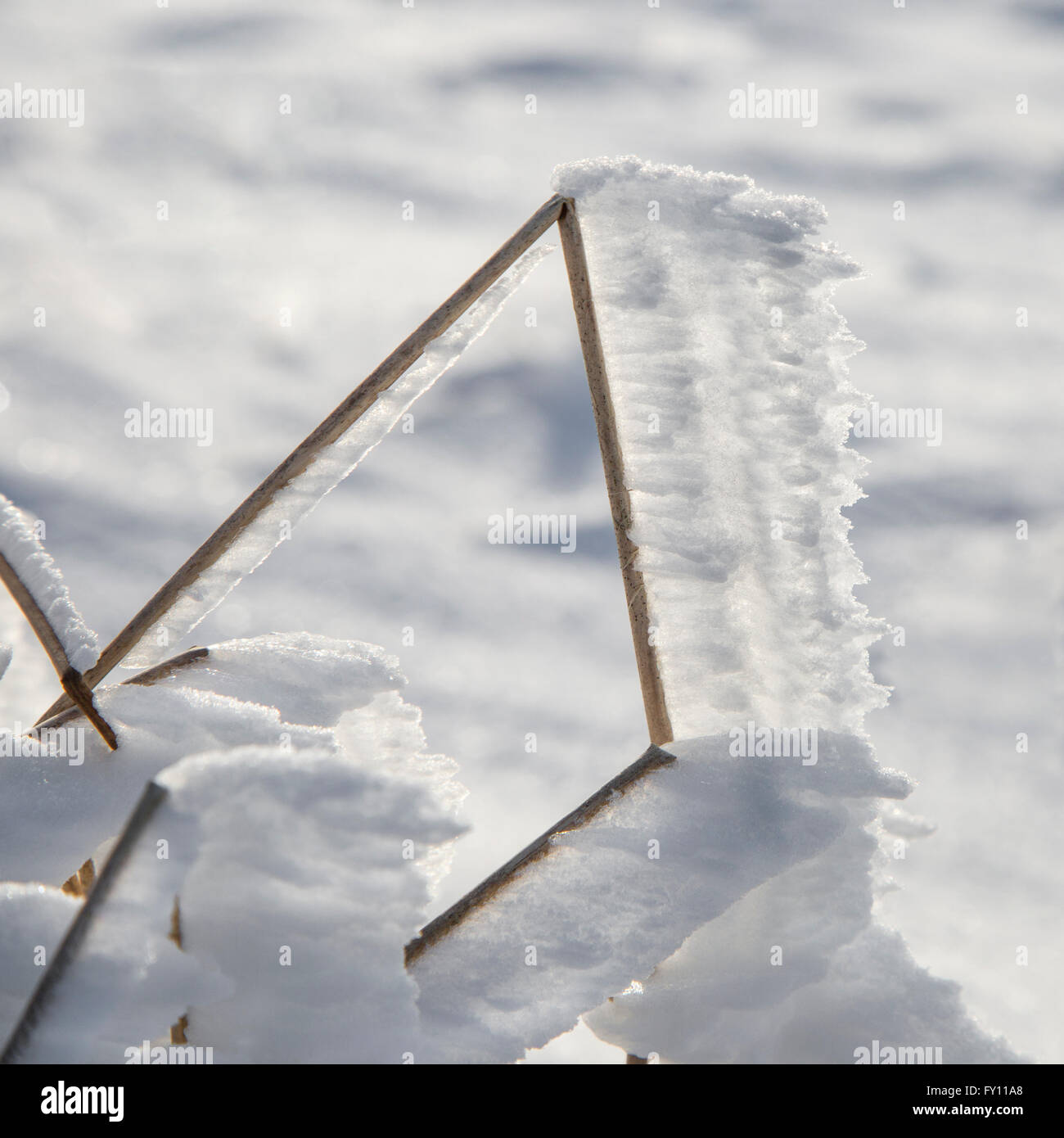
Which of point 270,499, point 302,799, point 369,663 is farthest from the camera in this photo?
point 369,663

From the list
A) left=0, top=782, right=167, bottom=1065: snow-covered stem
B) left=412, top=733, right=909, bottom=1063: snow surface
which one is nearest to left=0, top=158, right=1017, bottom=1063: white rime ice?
A: left=412, top=733, right=909, bottom=1063: snow surface

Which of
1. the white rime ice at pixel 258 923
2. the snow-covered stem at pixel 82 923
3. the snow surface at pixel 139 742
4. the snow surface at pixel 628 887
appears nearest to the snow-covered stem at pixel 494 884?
the snow surface at pixel 628 887

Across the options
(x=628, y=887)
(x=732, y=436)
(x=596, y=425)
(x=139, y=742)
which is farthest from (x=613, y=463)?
(x=139, y=742)

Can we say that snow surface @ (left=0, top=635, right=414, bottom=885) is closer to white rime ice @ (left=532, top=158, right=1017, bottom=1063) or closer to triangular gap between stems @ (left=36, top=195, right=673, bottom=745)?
triangular gap between stems @ (left=36, top=195, right=673, bottom=745)
